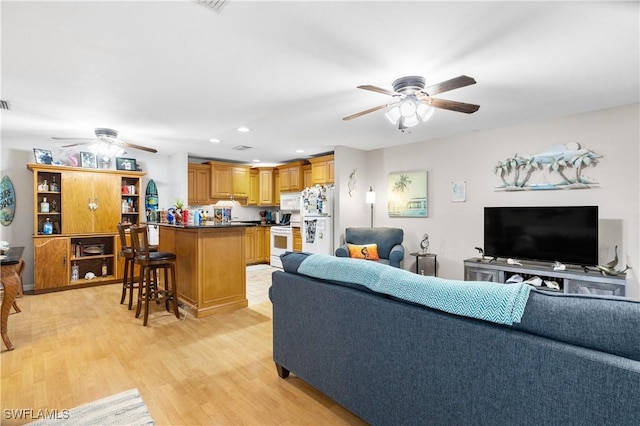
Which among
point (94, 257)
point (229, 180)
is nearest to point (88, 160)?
point (94, 257)

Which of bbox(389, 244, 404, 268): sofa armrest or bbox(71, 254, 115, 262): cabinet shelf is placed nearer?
bbox(389, 244, 404, 268): sofa armrest

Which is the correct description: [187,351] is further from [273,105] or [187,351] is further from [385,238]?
[385,238]

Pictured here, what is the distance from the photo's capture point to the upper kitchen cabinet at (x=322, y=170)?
20.1 feet

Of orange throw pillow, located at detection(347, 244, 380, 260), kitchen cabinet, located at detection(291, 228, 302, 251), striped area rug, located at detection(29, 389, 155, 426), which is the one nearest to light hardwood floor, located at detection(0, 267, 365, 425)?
striped area rug, located at detection(29, 389, 155, 426)

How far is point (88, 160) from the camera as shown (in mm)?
5477

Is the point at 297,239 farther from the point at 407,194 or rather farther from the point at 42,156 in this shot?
the point at 42,156

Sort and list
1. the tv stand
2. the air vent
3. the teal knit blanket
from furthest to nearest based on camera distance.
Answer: the tv stand < the air vent < the teal knit blanket

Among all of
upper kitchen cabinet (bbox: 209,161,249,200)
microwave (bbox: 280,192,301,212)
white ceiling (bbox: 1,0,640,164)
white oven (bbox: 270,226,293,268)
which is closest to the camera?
white ceiling (bbox: 1,0,640,164)

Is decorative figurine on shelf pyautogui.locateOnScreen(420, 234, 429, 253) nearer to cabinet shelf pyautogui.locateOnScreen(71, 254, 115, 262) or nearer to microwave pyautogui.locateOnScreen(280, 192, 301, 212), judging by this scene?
microwave pyautogui.locateOnScreen(280, 192, 301, 212)

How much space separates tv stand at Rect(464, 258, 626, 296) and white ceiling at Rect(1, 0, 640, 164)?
5.99 feet

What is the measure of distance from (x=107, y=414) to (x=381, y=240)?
405 cm

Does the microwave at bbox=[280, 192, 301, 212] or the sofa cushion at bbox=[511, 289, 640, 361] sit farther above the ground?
the microwave at bbox=[280, 192, 301, 212]

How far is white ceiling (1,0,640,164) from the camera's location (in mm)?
1879

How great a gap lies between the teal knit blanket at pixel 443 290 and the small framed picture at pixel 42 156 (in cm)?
544
